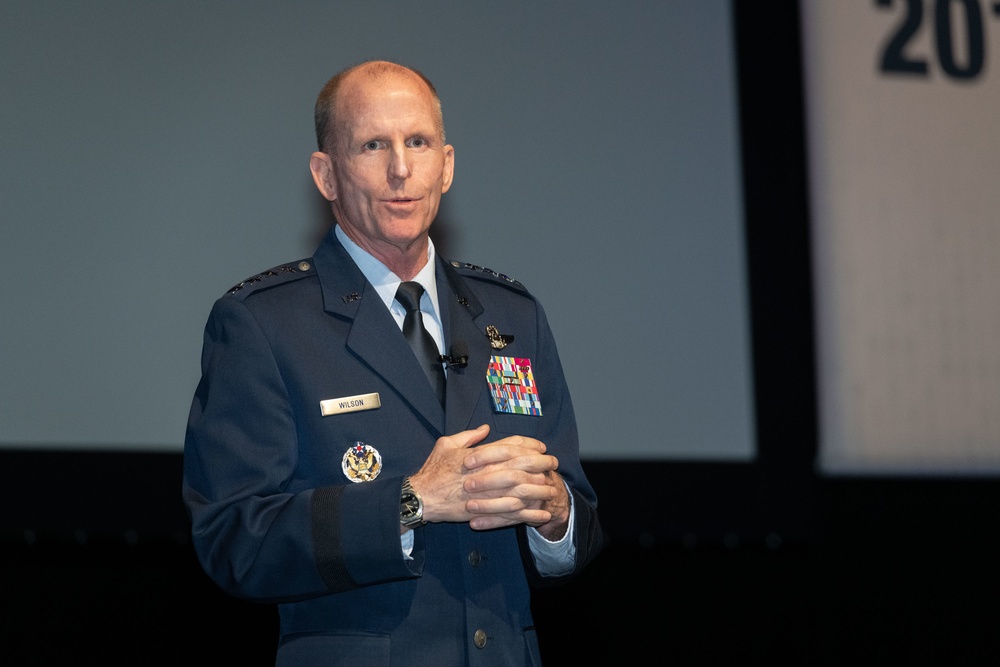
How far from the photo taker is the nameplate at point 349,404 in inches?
68.0

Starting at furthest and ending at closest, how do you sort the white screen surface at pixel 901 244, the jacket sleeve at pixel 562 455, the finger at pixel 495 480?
1. the white screen surface at pixel 901 244
2. the jacket sleeve at pixel 562 455
3. the finger at pixel 495 480

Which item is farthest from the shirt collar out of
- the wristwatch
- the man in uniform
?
the wristwatch

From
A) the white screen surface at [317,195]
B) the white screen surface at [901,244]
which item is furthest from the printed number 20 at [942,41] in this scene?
the white screen surface at [317,195]

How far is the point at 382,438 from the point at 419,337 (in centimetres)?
20

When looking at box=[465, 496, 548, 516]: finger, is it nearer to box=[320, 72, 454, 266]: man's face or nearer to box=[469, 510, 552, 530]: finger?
box=[469, 510, 552, 530]: finger

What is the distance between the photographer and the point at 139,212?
345 cm

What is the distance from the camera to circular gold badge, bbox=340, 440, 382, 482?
1.72 metres

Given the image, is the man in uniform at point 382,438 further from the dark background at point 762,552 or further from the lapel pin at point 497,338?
the dark background at point 762,552

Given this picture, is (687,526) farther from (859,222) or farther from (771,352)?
(859,222)

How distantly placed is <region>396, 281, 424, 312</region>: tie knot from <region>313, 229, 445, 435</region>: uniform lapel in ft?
0.14

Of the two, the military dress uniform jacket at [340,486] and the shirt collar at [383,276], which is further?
the shirt collar at [383,276]

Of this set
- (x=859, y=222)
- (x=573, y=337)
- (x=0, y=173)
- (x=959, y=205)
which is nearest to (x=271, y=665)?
(x=573, y=337)

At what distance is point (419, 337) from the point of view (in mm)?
1863

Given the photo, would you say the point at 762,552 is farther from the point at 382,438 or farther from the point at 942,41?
the point at 382,438
